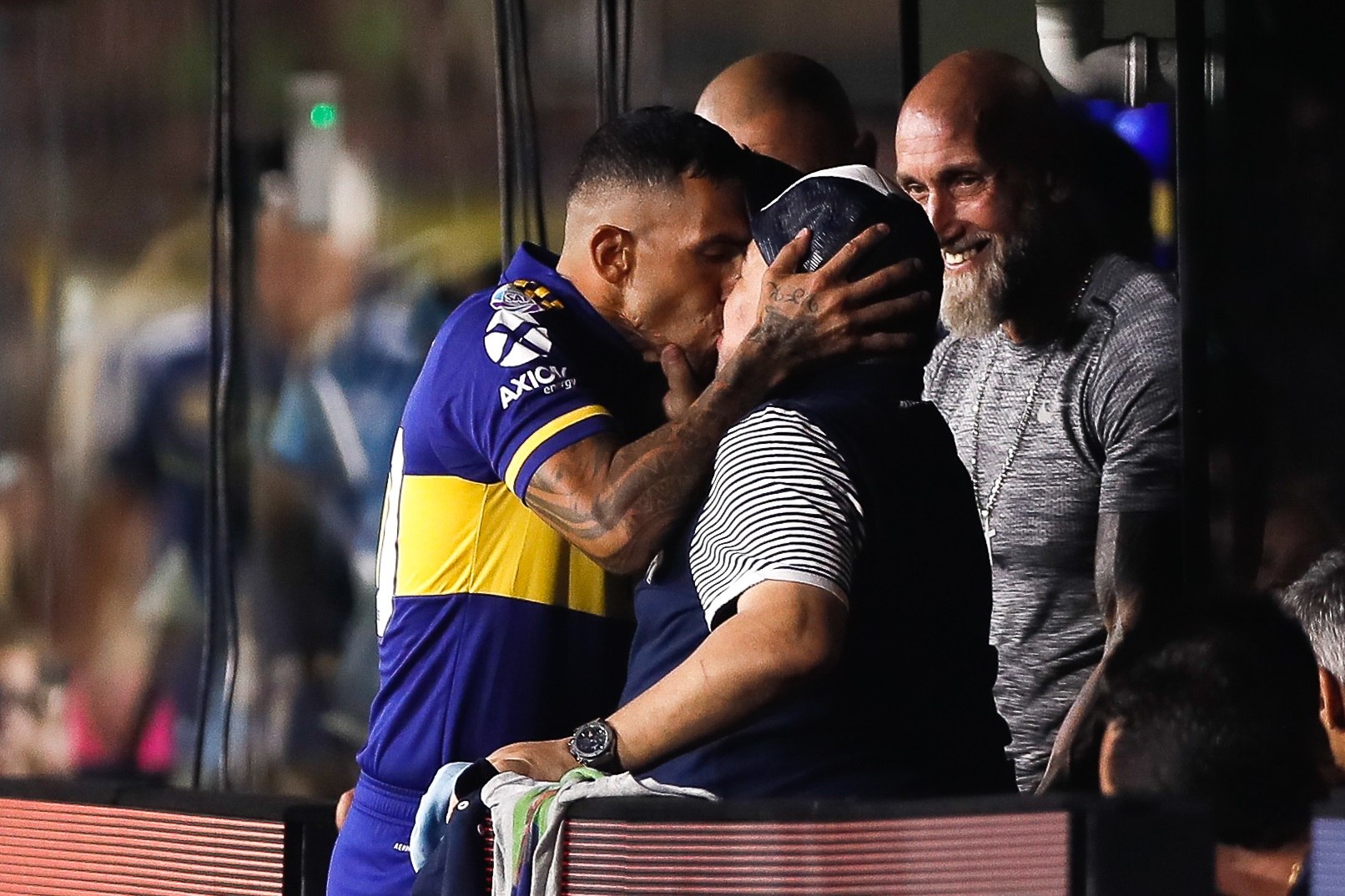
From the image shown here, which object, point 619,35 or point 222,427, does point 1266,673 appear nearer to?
point 619,35

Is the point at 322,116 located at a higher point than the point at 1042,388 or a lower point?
higher

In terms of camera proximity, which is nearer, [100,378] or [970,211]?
[970,211]

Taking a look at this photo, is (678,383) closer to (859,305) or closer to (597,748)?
(859,305)

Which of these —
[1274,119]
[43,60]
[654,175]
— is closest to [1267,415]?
[1274,119]

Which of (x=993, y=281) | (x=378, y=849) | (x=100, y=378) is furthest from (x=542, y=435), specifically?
(x=100, y=378)

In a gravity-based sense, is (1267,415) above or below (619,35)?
below

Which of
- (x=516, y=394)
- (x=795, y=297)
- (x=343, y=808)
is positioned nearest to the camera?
(x=795, y=297)

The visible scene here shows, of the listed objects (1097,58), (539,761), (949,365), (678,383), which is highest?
(1097,58)

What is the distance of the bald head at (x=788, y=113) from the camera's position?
3404 mm

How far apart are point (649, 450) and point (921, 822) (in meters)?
0.65

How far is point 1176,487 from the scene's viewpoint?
9.98 ft

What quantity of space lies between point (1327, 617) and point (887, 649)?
0.74 metres

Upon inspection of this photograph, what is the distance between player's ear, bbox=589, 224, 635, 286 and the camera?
2.49m

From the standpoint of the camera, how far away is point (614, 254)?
2.50 meters
